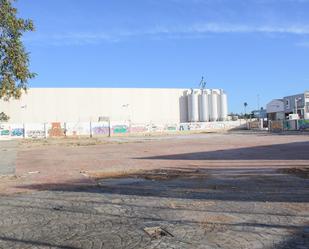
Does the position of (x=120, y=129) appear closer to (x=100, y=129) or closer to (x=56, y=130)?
(x=100, y=129)

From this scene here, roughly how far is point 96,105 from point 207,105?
25.8 metres

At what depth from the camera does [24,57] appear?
13.8 metres

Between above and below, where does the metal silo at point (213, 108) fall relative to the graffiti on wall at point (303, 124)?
above

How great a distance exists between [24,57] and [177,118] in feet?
315

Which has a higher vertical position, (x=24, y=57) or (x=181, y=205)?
(x=24, y=57)

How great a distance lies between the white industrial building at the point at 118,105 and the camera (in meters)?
97.0

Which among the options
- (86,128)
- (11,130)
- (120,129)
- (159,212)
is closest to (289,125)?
(120,129)

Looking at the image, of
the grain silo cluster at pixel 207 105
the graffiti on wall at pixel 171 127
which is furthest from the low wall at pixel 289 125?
the grain silo cluster at pixel 207 105

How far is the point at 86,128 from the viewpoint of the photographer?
86.8 meters

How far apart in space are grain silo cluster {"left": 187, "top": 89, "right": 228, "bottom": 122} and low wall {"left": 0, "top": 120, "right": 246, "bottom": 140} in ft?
34.5

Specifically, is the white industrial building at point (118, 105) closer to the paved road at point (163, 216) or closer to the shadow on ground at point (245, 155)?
the shadow on ground at point (245, 155)

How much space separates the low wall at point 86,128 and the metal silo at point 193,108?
10.1 m

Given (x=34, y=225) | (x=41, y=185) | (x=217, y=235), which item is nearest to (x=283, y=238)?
(x=217, y=235)

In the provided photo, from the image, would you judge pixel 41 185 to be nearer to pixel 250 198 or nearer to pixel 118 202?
pixel 118 202
